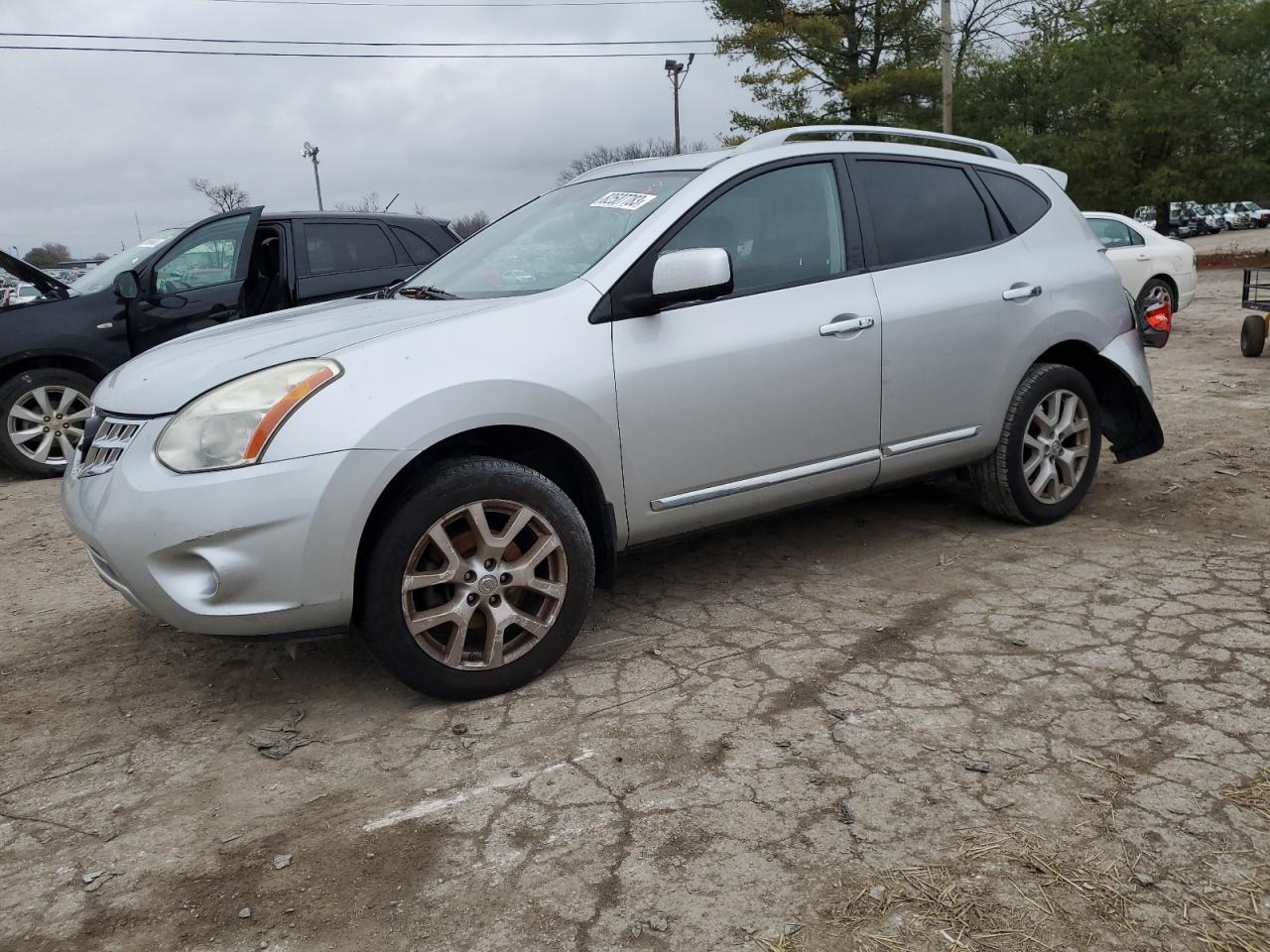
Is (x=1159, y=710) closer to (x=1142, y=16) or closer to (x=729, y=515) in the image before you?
(x=729, y=515)

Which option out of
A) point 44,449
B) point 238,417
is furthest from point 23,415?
point 238,417

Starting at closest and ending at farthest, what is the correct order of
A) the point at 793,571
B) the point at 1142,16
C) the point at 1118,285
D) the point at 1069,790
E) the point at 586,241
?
the point at 1069,790 → the point at 586,241 → the point at 793,571 → the point at 1118,285 → the point at 1142,16

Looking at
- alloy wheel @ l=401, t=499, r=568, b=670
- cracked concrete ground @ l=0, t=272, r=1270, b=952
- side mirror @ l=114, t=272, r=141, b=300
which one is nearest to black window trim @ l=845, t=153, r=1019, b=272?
cracked concrete ground @ l=0, t=272, r=1270, b=952

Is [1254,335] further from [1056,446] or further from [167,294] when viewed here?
[167,294]

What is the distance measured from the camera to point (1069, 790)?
2650 mm

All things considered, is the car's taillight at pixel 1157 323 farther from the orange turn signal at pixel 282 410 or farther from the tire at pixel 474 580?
the orange turn signal at pixel 282 410

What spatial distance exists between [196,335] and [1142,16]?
3076 centimetres

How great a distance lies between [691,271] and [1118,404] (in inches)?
112

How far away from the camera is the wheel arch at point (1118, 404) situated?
4.93m

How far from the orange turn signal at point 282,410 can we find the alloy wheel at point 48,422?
5.28 metres

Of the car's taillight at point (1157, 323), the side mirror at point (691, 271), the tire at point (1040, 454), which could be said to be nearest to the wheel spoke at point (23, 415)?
the side mirror at point (691, 271)

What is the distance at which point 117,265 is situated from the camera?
828 cm

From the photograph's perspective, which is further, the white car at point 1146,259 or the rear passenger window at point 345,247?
the white car at point 1146,259

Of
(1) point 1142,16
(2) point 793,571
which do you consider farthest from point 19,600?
(1) point 1142,16
